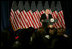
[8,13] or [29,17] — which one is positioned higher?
[8,13]

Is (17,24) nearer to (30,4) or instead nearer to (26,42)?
(30,4)

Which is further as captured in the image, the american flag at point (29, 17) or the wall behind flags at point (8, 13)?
the american flag at point (29, 17)

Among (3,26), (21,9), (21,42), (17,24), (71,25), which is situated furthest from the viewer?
(21,9)

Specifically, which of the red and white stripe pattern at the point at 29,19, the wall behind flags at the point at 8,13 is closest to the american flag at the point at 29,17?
the red and white stripe pattern at the point at 29,19

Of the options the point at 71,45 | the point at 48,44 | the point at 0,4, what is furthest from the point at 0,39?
the point at 71,45

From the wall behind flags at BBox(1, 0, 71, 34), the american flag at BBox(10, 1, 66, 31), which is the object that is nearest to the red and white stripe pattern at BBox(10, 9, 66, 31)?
the american flag at BBox(10, 1, 66, 31)

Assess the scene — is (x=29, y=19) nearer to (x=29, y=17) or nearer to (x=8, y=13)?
(x=29, y=17)

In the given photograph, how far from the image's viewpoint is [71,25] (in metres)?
4.36

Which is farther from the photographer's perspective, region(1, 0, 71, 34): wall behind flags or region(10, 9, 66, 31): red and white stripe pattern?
region(10, 9, 66, 31): red and white stripe pattern

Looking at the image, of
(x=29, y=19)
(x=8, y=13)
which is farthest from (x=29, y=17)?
(x=8, y=13)

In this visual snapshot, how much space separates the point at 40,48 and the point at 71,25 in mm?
2539

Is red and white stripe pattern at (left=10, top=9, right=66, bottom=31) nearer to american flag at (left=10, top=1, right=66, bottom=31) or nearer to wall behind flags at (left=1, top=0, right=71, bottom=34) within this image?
american flag at (left=10, top=1, right=66, bottom=31)

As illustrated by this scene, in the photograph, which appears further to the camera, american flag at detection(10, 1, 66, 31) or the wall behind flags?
american flag at detection(10, 1, 66, 31)

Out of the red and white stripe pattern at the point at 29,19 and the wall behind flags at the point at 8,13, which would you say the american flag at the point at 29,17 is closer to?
the red and white stripe pattern at the point at 29,19
